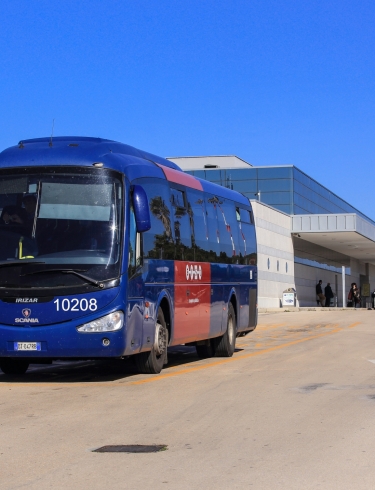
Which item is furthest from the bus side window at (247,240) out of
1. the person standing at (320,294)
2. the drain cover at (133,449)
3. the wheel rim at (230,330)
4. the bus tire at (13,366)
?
the person standing at (320,294)

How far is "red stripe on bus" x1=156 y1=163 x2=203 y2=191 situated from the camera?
15464 mm

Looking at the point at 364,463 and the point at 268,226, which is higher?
the point at 268,226

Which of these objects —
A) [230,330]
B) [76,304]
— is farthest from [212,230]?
[76,304]

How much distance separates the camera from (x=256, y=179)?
7738 centimetres

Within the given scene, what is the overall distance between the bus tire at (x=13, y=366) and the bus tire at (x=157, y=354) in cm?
185

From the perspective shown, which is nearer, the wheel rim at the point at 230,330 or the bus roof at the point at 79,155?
the bus roof at the point at 79,155

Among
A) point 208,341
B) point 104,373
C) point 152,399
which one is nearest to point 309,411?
point 152,399

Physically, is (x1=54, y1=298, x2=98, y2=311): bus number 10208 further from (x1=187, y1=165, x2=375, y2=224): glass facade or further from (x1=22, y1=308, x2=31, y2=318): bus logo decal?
(x1=187, y1=165, x2=375, y2=224): glass facade

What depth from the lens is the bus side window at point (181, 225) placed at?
15.4m

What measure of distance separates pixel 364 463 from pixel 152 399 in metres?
4.44

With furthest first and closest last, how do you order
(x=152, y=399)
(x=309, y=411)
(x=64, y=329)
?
1. (x=64, y=329)
2. (x=152, y=399)
3. (x=309, y=411)

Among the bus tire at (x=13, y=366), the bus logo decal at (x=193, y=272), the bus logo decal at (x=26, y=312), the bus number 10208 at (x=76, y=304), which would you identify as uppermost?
the bus logo decal at (x=193, y=272)

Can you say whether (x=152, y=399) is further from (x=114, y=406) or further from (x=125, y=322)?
(x=125, y=322)

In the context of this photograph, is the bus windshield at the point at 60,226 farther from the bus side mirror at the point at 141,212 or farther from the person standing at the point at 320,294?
the person standing at the point at 320,294
